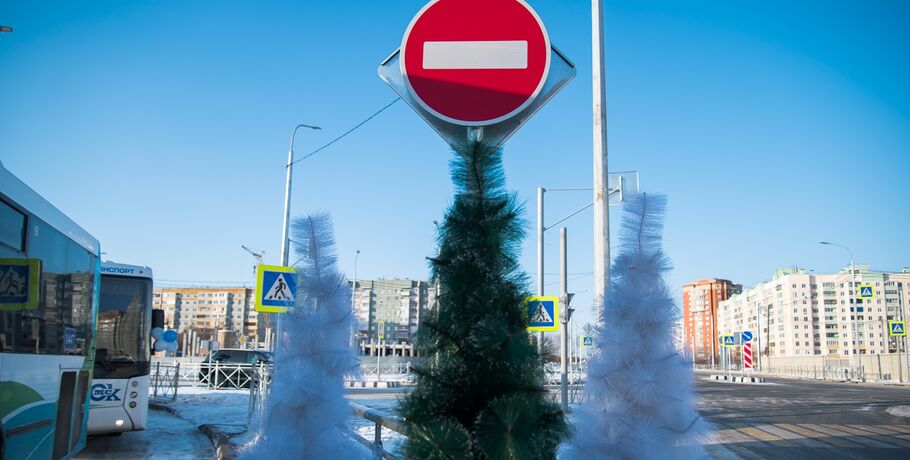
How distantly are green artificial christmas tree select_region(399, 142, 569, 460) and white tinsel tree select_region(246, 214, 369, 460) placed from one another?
100cm

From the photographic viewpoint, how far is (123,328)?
13.0 metres

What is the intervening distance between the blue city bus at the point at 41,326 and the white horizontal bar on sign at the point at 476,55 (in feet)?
15.7

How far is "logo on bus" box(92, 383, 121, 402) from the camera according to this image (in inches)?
492

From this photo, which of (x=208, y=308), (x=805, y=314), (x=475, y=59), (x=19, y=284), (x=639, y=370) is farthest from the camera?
(x=208, y=308)

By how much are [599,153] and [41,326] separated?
6.01 meters

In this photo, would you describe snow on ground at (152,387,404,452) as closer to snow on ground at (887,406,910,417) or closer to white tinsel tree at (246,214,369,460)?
white tinsel tree at (246,214,369,460)

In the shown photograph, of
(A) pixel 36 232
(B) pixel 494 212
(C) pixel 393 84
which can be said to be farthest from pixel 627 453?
(A) pixel 36 232

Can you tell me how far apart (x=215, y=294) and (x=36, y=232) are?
16883 cm

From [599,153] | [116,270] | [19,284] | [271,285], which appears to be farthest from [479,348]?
[116,270]

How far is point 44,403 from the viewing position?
287 inches

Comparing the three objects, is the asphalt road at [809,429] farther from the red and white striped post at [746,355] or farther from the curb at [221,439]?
the red and white striped post at [746,355]

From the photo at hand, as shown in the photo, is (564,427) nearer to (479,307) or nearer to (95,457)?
(479,307)

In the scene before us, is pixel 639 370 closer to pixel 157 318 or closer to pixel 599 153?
pixel 599 153

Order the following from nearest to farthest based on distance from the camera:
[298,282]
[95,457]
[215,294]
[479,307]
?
[479,307]
[298,282]
[95,457]
[215,294]
